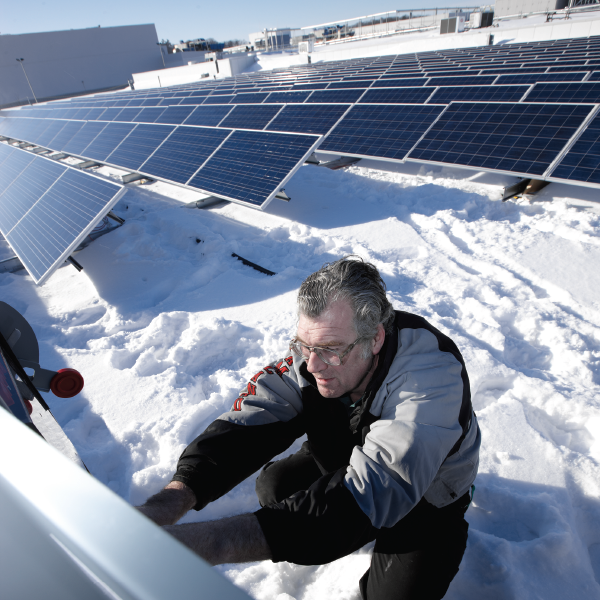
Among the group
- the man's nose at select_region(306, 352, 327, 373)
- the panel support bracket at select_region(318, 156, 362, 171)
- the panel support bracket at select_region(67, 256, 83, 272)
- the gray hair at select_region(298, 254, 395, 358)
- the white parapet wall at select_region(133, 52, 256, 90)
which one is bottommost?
the white parapet wall at select_region(133, 52, 256, 90)

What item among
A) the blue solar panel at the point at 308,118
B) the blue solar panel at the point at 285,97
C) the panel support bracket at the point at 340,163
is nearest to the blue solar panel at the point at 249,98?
the blue solar panel at the point at 285,97

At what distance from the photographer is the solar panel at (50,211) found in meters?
4.68

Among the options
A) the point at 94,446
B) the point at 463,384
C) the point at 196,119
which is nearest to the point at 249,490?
the point at 94,446

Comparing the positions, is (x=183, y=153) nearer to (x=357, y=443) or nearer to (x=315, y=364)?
(x=315, y=364)

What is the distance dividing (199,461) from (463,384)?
1.16 metres

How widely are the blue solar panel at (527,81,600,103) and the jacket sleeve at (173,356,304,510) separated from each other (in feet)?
28.3

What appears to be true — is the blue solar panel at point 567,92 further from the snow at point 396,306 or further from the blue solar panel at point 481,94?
the snow at point 396,306

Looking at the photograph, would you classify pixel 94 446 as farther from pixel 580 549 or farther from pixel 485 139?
pixel 485 139

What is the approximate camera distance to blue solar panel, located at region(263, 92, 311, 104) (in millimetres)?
10891

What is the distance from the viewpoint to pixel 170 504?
153 cm

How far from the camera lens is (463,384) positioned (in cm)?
160

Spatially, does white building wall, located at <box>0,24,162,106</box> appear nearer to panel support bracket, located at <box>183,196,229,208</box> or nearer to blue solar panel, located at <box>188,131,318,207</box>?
blue solar panel, located at <box>188,131,318,207</box>

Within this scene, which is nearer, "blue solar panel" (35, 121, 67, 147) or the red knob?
the red knob

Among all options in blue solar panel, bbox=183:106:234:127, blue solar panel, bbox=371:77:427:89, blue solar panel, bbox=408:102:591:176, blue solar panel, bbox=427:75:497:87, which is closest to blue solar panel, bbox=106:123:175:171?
blue solar panel, bbox=183:106:234:127
